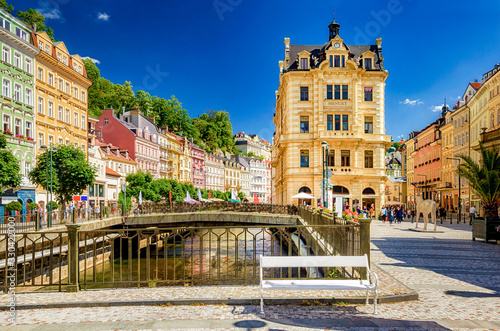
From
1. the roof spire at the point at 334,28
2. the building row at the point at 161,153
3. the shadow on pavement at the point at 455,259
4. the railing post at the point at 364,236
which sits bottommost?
the shadow on pavement at the point at 455,259

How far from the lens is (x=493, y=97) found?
1628 inches

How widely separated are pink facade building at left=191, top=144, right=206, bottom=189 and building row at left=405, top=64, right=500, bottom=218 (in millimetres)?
45622

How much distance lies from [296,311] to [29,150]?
34.8 m

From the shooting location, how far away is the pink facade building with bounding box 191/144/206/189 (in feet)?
327

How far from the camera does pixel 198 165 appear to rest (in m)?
103

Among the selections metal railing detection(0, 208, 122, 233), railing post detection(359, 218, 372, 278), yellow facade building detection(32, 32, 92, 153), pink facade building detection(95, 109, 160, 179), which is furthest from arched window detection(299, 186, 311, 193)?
railing post detection(359, 218, 372, 278)

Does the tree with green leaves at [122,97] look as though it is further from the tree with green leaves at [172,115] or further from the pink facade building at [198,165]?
the pink facade building at [198,165]

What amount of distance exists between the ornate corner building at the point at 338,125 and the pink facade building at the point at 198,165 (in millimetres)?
53436

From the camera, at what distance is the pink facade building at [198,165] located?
99.6 meters

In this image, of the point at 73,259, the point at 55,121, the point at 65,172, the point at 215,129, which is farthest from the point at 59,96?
the point at 215,129

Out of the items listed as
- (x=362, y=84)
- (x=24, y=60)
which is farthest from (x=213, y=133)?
(x=24, y=60)

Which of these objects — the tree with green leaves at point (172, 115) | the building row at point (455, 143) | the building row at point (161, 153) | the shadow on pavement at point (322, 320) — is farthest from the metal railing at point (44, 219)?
the tree with green leaves at point (172, 115)

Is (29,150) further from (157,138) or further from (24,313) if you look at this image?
(157,138)

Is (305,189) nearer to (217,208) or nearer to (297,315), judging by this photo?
(217,208)
